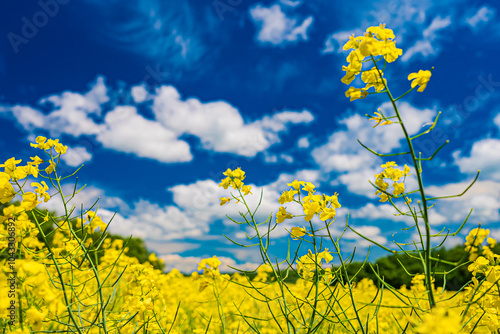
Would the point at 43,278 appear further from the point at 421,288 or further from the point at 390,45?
the point at 421,288

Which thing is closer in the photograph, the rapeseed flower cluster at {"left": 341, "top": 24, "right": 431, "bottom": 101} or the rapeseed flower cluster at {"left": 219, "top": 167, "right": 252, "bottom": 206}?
the rapeseed flower cluster at {"left": 341, "top": 24, "right": 431, "bottom": 101}

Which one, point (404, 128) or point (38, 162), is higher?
point (38, 162)

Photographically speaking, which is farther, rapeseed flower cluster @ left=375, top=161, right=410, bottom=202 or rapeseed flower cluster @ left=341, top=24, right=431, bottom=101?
rapeseed flower cluster @ left=375, top=161, right=410, bottom=202

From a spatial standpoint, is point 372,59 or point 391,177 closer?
point 372,59

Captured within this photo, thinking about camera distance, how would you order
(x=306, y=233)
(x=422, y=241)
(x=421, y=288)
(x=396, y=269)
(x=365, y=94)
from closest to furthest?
(x=365, y=94) → (x=422, y=241) → (x=306, y=233) → (x=421, y=288) → (x=396, y=269)

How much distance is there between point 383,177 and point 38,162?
6.66 feet

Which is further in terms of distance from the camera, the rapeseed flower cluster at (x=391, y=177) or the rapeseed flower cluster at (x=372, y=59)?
the rapeseed flower cluster at (x=391, y=177)

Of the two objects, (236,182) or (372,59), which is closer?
(372,59)

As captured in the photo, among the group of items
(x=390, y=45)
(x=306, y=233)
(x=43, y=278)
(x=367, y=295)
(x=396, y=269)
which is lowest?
(x=43, y=278)

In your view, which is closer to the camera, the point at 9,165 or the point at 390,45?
the point at 390,45

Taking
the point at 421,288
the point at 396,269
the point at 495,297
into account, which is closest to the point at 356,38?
the point at 495,297

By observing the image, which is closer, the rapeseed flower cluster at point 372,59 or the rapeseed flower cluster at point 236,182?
the rapeseed flower cluster at point 372,59

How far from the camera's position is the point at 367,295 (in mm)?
8969

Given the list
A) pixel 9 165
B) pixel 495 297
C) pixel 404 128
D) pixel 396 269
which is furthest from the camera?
pixel 396 269
